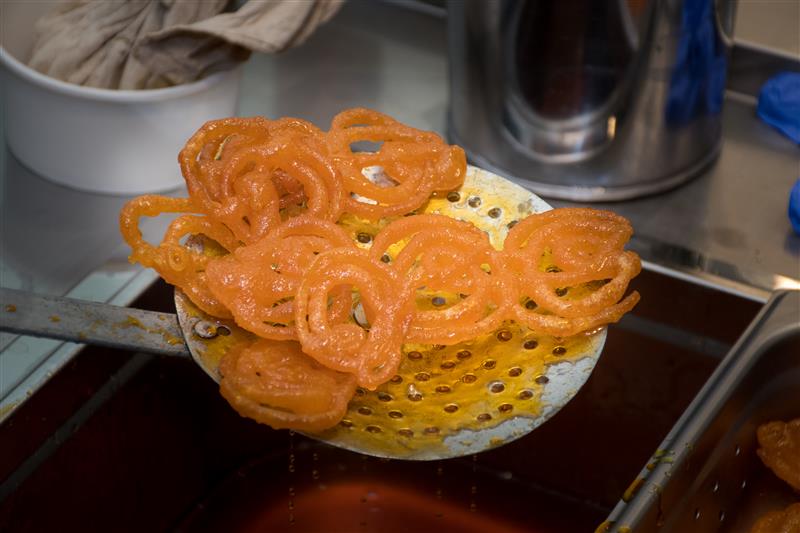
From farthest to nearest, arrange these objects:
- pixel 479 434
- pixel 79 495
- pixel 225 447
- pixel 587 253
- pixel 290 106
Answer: pixel 290 106
pixel 225 447
pixel 79 495
pixel 587 253
pixel 479 434

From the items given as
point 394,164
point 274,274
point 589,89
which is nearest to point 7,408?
point 274,274

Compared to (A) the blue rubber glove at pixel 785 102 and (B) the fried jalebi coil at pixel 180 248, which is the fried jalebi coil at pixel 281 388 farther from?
(A) the blue rubber glove at pixel 785 102

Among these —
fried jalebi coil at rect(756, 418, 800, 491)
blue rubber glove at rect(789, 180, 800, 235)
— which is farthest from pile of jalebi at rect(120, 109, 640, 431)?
blue rubber glove at rect(789, 180, 800, 235)

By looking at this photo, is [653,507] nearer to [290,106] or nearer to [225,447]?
[225,447]

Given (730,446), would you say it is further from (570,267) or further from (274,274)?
(274,274)

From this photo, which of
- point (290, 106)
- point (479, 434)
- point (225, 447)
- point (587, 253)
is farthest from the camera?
point (290, 106)

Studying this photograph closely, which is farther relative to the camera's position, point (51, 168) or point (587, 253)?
point (51, 168)

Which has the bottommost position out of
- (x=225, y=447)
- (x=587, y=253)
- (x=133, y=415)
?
(x=225, y=447)

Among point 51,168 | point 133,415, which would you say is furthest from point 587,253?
point 51,168

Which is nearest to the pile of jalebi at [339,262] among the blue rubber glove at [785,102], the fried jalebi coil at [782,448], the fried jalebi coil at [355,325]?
the fried jalebi coil at [355,325]
